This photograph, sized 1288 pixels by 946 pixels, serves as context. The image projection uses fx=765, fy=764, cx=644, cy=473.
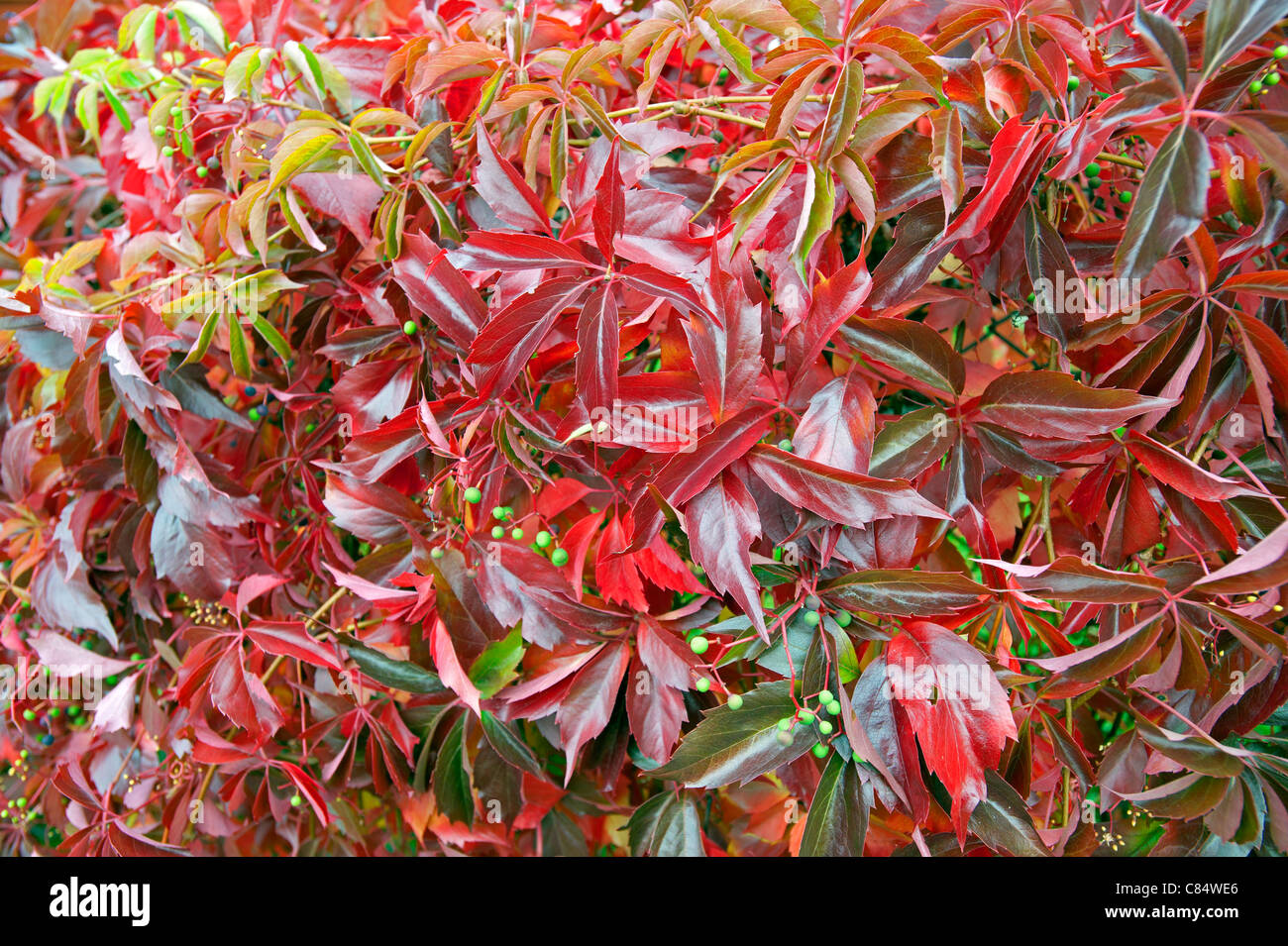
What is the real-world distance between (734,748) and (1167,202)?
0.44 m

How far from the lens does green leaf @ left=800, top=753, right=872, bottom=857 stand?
21.5 inches

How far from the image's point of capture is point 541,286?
512 mm

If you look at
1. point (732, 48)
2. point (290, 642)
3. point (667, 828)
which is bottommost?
point (667, 828)

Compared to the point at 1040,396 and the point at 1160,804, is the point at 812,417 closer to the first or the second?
the point at 1040,396

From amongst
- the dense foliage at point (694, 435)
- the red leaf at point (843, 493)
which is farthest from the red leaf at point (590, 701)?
the red leaf at point (843, 493)

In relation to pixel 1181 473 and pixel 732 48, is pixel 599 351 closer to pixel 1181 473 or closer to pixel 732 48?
pixel 732 48

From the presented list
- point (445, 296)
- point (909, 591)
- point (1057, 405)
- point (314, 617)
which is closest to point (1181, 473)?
point (1057, 405)

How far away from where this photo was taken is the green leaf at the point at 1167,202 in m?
0.44

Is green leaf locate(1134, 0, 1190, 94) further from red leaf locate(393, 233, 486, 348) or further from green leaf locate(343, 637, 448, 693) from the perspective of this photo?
green leaf locate(343, 637, 448, 693)

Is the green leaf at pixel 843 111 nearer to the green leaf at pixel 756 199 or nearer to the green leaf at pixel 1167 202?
the green leaf at pixel 756 199

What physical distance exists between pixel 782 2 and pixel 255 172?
1.54ft

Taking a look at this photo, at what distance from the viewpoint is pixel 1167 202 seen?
45cm

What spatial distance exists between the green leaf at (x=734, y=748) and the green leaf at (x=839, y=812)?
0.03 metres
